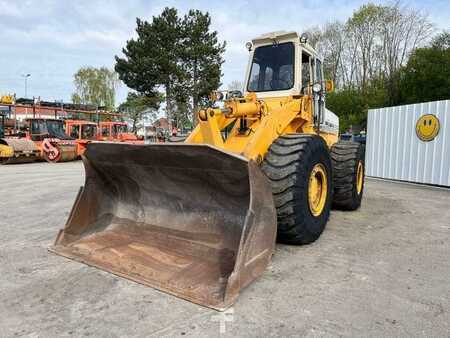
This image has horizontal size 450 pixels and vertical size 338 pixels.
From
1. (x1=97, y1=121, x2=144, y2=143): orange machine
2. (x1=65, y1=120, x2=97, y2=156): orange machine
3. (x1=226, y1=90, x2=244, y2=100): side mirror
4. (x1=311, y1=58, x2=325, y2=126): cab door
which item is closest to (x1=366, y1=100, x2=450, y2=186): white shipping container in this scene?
(x1=311, y1=58, x2=325, y2=126): cab door

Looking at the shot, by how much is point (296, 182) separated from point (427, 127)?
25.6ft

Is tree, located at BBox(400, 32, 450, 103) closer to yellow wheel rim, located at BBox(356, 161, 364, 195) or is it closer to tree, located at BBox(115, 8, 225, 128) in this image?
tree, located at BBox(115, 8, 225, 128)

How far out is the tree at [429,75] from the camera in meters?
20.0

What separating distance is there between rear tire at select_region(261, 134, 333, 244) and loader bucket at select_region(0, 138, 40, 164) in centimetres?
1501

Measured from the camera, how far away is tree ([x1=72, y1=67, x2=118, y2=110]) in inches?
1969

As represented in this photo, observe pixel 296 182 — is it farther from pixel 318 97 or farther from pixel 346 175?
pixel 346 175

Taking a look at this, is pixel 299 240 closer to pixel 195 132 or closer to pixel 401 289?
pixel 401 289

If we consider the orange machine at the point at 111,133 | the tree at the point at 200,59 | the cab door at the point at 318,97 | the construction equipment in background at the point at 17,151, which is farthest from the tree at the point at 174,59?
the cab door at the point at 318,97

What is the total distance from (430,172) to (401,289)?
7760 mm

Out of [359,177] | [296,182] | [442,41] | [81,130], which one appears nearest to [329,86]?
[359,177]

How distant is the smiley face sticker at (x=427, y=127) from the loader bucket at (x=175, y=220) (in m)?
8.06

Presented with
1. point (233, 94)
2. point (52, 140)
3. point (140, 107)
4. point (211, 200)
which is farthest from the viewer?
point (140, 107)

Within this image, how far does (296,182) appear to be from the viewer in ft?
12.2

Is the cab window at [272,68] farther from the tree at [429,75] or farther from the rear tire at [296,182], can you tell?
the tree at [429,75]
